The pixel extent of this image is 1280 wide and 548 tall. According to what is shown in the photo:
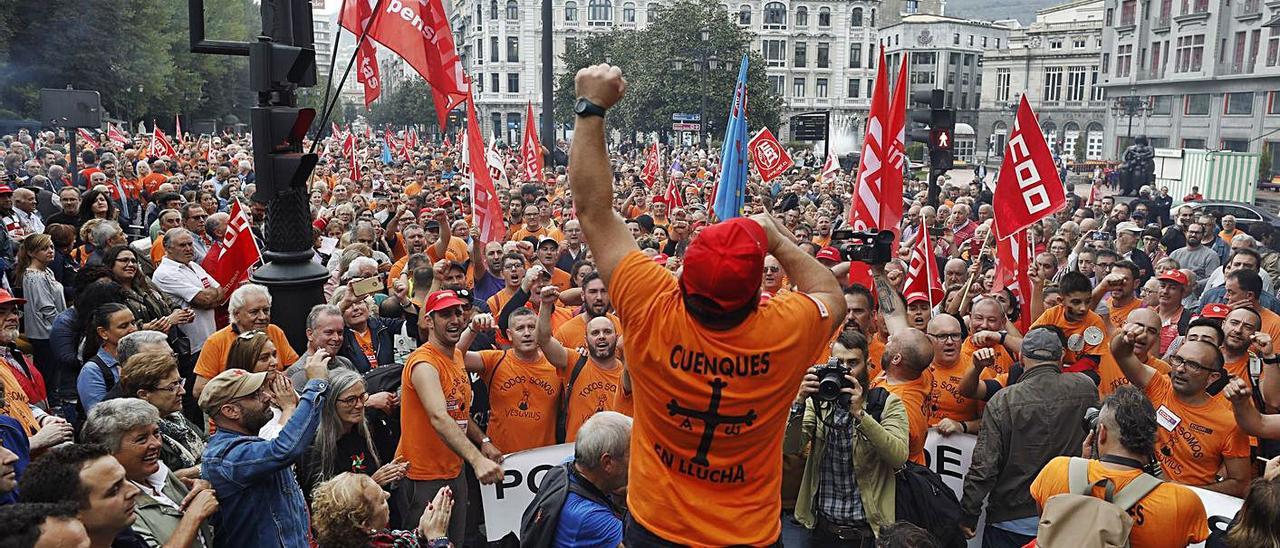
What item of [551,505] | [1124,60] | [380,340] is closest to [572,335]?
[380,340]

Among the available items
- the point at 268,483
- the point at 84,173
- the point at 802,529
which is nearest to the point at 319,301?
the point at 268,483

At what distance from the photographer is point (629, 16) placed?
8925 centimetres

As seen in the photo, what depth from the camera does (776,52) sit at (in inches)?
3698

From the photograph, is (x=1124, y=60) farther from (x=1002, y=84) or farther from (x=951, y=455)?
→ (x=951, y=455)

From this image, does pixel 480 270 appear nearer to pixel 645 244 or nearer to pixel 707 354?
pixel 645 244

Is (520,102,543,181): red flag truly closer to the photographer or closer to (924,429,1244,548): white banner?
(924,429,1244,548): white banner

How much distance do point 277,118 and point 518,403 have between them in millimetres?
2057

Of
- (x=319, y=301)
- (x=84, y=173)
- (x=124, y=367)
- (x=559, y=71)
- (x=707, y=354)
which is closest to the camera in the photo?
(x=707, y=354)

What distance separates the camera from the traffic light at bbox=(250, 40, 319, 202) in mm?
5070

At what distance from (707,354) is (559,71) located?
8791cm

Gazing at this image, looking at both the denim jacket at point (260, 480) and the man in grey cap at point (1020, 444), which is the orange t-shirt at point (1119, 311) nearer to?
the man in grey cap at point (1020, 444)

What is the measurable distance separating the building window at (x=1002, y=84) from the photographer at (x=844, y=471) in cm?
10289

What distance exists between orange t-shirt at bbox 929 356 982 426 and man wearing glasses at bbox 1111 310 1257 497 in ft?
3.17

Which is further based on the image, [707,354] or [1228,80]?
[1228,80]
